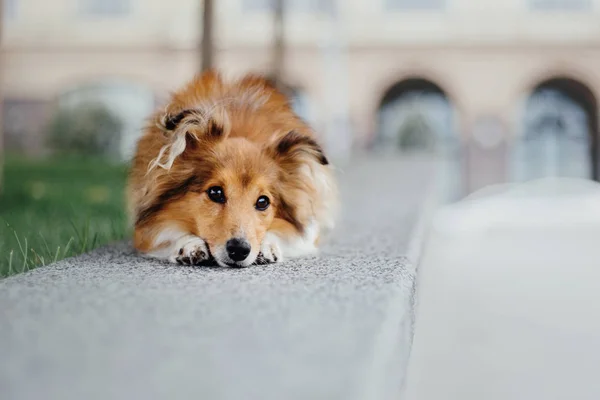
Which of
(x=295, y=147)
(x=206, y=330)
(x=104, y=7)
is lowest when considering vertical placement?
(x=206, y=330)

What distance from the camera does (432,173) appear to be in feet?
27.8

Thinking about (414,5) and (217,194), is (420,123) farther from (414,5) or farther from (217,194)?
(217,194)

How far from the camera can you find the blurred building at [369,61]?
1877 cm

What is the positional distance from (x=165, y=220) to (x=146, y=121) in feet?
2.41

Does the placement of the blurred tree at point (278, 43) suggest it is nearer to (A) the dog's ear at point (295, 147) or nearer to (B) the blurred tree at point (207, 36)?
(B) the blurred tree at point (207, 36)

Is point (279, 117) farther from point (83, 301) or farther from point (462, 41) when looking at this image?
point (462, 41)

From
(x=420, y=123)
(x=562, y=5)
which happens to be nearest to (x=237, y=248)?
(x=420, y=123)

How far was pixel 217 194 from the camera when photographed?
2.61 metres

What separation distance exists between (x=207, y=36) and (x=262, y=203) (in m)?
3.53

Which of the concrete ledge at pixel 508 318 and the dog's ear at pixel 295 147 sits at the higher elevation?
the dog's ear at pixel 295 147

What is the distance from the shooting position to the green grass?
317cm

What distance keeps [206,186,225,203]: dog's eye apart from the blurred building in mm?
15846

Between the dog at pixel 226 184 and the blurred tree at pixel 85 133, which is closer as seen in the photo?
the dog at pixel 226 184

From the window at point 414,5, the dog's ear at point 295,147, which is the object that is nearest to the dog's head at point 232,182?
the dog's ear at point 295,147
